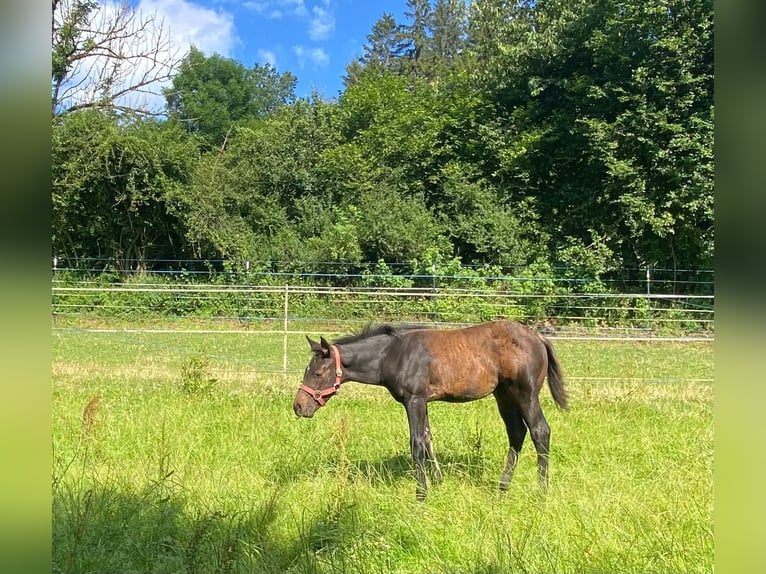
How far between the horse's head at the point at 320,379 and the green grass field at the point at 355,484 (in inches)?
15.9

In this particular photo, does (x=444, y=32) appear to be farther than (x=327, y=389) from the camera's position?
Yes

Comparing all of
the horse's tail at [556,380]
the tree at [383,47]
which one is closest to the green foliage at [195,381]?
the horse's tail at [556,380]

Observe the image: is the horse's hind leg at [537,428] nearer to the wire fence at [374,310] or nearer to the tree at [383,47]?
the wire fence at [374,310]

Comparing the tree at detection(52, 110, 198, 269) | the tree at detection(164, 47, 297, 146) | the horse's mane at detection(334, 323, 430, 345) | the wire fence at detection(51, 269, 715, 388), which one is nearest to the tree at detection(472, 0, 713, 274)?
the wire fence at detection(51, 269, 715, 388)

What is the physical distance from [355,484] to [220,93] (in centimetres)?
3110

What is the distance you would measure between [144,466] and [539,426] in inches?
131

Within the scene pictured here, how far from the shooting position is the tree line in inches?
667

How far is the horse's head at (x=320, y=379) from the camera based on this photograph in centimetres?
448

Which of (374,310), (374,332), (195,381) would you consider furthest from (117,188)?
(374,332)

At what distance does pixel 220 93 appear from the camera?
1209 inches

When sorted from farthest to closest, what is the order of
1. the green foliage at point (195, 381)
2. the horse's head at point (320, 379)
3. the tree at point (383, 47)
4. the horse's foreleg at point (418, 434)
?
the tree at point (383, 47) < the green foliage at point (195, 381) < the horse's head at point (320, 379) < the horse's foreleg at point (418, 434)

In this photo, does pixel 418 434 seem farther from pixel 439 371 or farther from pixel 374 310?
pixel 374 310

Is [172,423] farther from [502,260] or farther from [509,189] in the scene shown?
[509,189]

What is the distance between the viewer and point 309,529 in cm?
329
